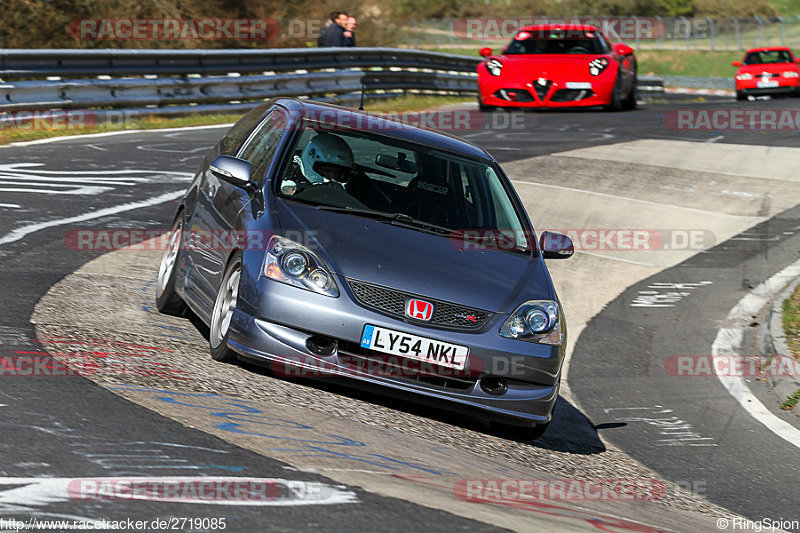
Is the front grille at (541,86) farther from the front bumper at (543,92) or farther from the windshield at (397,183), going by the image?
the windshield at (397,183)

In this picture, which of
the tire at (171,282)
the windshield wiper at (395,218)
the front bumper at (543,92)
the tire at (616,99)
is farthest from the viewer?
the tire at (616,99)

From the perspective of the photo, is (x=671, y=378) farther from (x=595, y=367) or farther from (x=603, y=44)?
(x=603, y=44)

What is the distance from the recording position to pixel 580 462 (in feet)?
19.4

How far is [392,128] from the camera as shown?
716 centimetres

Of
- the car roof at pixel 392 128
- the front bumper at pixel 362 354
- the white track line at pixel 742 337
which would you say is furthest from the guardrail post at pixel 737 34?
the front bumper at pixel 362 354

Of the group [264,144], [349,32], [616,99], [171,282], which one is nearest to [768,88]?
[616,99]

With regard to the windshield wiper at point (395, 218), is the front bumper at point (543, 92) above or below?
above

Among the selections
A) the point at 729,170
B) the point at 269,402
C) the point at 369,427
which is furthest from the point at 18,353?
the point at 729,170

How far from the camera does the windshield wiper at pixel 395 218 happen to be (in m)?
6.36

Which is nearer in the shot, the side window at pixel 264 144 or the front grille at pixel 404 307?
the front grille at pixel 404 307

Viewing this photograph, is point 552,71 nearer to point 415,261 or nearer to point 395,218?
point 395,218

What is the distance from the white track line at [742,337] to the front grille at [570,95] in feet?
29.5

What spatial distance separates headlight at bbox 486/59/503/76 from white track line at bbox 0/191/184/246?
9.18 metres

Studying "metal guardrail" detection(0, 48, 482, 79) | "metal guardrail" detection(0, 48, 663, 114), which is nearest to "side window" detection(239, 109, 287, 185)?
"metal guardrail" detection(0, 48, 663, 114)
